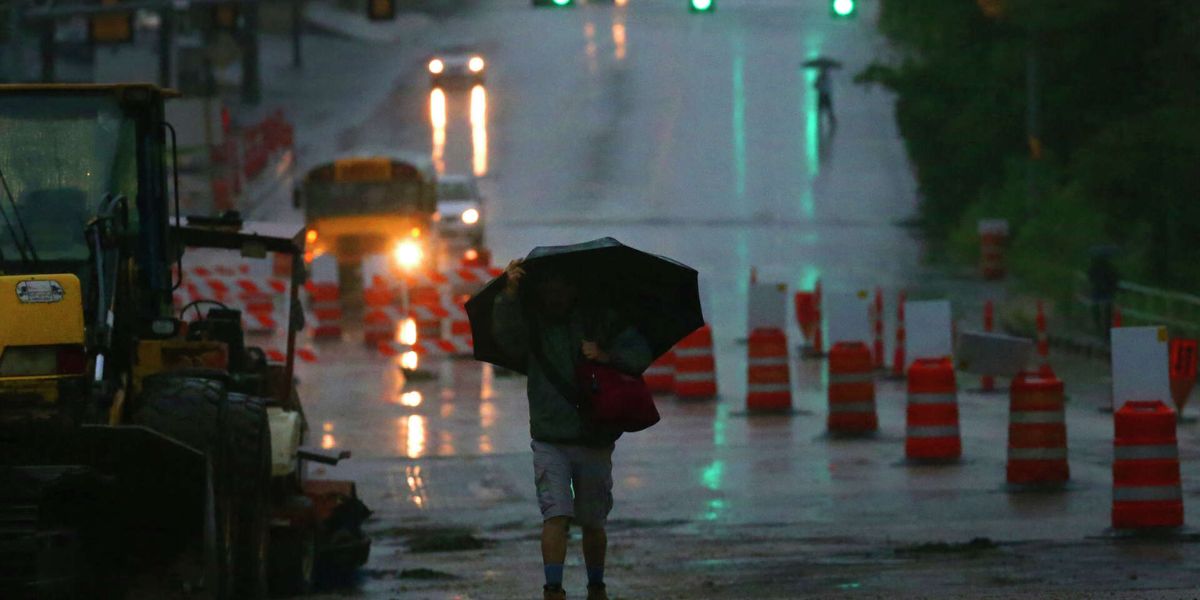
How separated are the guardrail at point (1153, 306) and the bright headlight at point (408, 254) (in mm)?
13991

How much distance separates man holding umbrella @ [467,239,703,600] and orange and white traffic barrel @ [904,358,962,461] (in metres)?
7.47

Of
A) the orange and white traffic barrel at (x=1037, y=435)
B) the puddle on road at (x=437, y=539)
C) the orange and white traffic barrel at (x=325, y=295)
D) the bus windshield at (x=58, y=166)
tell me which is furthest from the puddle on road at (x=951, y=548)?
the orange and white traffic barrel at (x=325, y=295)

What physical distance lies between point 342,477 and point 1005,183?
2659 cm

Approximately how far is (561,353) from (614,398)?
365mm

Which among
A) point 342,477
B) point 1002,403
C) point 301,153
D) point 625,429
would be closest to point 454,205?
point 301,153

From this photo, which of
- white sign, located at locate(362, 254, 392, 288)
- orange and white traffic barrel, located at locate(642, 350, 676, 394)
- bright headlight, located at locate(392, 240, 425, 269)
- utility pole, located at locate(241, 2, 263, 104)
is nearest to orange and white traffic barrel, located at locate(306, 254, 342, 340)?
white sign, located at locate(362, 254, 392, 288)

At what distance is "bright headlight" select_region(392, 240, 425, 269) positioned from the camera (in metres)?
40.2

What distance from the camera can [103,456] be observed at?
9.12m

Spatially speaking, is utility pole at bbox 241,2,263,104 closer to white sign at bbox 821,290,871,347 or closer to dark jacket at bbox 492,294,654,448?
white sign at bbox 821,290,871,347

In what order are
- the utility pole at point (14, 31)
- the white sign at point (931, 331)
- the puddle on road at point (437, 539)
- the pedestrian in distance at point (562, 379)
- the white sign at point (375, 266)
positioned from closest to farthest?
the pedestrian in distance at point (562, 379) < the puddle on road at point (437, 539) < the white sign at point (931, 331) < the utility pole at point (14, 31) < the white sign at point (375, 266)

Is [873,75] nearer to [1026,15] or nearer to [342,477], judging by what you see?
[1026,15]

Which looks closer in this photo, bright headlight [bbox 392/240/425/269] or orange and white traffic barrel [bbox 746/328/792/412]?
orange and white traffic barrel [bbox 746/328/792/412]

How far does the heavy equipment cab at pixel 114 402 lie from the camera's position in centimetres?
906

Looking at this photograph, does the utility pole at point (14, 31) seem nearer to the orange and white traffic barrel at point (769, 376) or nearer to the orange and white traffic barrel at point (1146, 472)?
the orange and white traffic barrel at point (769, 376)
